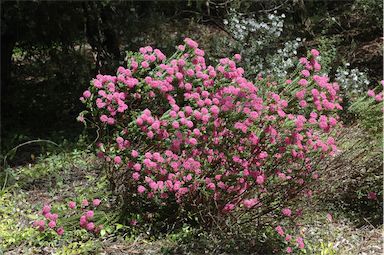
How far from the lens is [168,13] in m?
6.47

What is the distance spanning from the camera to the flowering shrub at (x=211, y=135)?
10.3ft

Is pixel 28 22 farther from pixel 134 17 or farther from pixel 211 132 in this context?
pixel 211 132

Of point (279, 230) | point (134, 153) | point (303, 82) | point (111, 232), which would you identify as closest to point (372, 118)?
point (303, 82)

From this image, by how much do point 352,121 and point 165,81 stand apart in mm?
2342

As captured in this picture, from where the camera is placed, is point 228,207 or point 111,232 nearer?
point 228,207

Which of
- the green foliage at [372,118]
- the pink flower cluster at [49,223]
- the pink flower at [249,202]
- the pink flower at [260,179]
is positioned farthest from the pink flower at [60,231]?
the green foliage at [372,118]

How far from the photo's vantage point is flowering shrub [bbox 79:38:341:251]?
3131 mm

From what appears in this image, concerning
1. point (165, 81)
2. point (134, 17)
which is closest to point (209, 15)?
point (134, 17)

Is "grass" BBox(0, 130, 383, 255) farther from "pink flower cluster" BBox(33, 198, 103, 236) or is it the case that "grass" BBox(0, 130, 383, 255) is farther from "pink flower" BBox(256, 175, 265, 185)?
"pink flower" BBox(256, 175, 265, 185)

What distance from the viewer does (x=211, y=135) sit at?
323 cm

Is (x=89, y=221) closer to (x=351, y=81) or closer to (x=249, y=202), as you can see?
(x=249, y=202)

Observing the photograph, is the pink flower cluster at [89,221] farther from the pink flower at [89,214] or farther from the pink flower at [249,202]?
the pink flower at [249,202]

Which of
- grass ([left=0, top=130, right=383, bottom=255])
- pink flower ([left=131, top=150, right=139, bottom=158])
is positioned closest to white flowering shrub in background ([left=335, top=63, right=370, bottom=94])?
grass ([left=0, top=130, right=383, bottom=255])

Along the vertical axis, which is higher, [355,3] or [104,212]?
[355,3]
